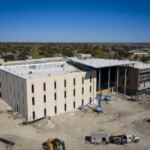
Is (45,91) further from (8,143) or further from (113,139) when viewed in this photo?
(113,139)

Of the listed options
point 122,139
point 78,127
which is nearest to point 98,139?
point 122,139

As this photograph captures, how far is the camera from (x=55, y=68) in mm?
53219

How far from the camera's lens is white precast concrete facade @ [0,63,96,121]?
39.7 m

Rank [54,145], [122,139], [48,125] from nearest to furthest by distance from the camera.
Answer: [54,145] → [122,139] → [48,125]

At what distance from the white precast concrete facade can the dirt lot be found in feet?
7.24

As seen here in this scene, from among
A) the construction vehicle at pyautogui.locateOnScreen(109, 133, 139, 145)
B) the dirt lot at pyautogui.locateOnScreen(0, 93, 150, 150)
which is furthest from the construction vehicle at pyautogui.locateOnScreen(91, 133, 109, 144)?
the construction vehicle at pyautogui.locateOnScreen(109, 133, 139, 145)

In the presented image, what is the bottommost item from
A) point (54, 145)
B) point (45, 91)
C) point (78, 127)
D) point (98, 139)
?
point (78, 127)

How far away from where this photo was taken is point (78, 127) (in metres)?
37.6

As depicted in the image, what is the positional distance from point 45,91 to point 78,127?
1056 cm

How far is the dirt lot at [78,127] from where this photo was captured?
103 ft

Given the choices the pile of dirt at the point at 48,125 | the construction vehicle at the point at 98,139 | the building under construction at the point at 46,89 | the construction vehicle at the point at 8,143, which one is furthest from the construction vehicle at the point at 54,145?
the building under construction at the point at 46,89

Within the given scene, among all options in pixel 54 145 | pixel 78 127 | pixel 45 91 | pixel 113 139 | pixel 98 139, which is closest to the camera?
pixel 54 145

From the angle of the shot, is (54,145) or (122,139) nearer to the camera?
(54,145)

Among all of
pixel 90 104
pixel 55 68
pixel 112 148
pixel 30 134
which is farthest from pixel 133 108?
pixel 30 134
